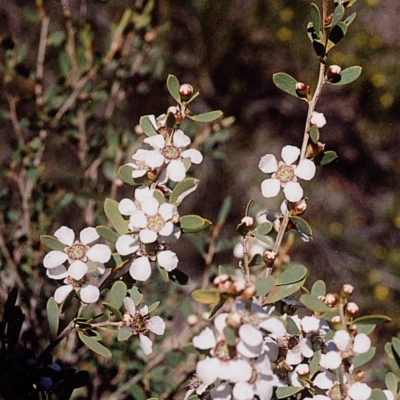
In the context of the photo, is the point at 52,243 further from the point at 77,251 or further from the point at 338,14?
the point at 338,14

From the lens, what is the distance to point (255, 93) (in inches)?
125

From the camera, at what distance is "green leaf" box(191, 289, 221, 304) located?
0.63 metres

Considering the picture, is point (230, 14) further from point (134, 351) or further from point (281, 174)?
point (281, 174)

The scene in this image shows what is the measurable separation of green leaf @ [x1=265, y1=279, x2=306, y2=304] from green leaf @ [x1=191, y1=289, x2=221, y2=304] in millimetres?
141

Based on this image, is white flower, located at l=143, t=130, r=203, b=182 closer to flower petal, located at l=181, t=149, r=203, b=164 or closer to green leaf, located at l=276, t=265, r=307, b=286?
flower petal, located at l=181, t=149, r=203, b=164

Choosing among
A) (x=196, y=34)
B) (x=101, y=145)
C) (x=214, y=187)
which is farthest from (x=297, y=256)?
(x=101, y=145)

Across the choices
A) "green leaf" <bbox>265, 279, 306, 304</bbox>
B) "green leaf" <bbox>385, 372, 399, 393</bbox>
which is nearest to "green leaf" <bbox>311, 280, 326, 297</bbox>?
"green leaf" <bbox>265, 279, 306, 304</bbox>

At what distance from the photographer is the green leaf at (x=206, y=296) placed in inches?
24.9

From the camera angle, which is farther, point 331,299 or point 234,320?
point 331,299

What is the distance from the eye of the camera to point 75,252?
2.55ft

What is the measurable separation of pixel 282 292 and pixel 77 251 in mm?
289

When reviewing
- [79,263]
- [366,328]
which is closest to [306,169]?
[366,328]

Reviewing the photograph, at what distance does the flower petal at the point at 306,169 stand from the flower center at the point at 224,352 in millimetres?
274

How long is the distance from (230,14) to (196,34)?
9.4 inches
